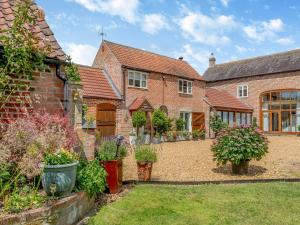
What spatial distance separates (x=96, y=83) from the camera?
Result: 20.0 meters

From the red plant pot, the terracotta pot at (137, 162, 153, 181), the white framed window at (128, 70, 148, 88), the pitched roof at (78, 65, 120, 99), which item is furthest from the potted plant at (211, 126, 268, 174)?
the white framed window at (128, 70, 148, 88)

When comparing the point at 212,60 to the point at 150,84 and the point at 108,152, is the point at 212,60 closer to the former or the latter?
the point at 150,84

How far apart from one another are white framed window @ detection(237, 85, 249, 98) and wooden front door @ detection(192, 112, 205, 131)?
10272mm

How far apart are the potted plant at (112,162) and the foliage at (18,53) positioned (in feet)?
7.74

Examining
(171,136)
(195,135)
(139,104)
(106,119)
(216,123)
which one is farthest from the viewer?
(216,123)

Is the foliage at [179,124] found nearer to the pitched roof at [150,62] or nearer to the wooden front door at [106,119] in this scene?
the pitched roof at [150,62]

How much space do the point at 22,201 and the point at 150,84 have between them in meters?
18.8

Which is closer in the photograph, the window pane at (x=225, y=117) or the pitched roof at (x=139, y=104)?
the pitched roof at (x=139, y=104)

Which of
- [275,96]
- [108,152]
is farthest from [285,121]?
[108,152]

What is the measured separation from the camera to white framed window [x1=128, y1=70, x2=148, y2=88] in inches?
826

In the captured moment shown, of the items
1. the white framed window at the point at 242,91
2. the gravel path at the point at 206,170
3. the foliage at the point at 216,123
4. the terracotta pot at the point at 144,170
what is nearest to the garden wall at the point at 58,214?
the terracotta pot at the point at 144,170

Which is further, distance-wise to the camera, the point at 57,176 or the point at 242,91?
the point at 242,91

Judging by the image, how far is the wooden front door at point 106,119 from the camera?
61.0ft

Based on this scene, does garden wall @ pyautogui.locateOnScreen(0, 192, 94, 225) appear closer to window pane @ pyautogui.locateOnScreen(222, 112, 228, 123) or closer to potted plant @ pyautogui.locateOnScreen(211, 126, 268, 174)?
potted plant @ pyautogui.locateOnScreen(211, 126, 268, 174)
